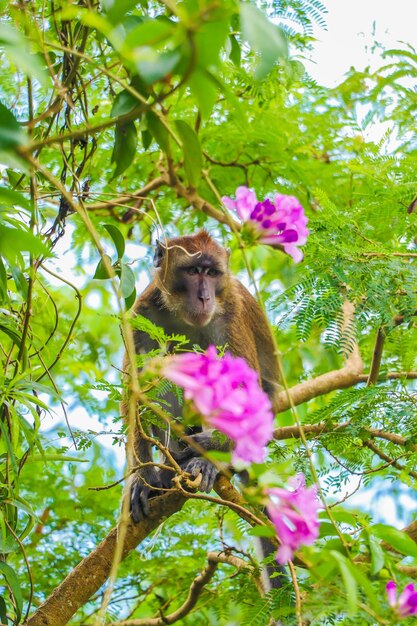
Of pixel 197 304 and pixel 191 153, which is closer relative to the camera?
pixel 191 153

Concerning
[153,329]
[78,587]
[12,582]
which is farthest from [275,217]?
[78,587]

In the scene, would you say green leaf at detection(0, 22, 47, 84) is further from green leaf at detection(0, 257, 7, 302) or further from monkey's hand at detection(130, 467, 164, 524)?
monkey's hand at detection(130, 467, 164, 524)

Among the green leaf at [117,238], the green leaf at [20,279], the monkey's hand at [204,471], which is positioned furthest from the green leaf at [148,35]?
the monkey's hand at [204,471]

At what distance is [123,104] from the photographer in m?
2.03

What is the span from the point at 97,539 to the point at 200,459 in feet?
2.80

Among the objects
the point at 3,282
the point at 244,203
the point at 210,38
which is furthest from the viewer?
the point at 3,282

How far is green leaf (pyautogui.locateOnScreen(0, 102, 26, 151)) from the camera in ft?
4.60

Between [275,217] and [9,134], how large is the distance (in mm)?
708

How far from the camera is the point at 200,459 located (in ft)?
15.4

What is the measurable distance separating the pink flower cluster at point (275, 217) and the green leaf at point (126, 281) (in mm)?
900

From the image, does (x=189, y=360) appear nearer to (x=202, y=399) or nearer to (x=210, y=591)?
(x=202, y=399)

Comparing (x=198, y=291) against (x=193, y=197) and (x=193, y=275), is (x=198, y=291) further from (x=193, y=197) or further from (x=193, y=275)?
(x=193, y=197)

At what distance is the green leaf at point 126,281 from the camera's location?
2762mm

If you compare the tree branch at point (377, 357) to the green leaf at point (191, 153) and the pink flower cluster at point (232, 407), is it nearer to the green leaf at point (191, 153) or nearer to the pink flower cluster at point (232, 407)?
the green leaf at point (191, 153)
